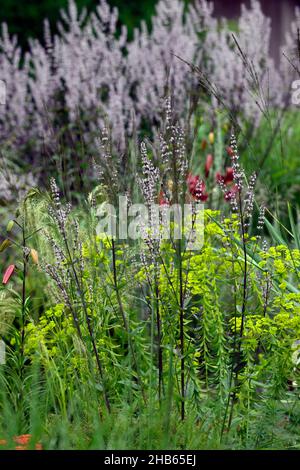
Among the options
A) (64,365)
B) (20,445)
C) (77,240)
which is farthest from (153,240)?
(20,445)

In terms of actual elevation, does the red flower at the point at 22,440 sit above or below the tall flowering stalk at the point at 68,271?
below

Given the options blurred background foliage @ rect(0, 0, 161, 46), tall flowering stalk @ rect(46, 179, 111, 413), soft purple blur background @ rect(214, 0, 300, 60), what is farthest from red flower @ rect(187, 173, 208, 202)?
soft purple blur background @ rect(214, 0, 300, 60)

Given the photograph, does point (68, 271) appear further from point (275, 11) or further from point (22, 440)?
point (275, 11)

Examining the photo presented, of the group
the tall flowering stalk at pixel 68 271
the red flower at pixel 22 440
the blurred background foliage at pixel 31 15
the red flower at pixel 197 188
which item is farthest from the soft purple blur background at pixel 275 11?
the red flower at pixel 22 440

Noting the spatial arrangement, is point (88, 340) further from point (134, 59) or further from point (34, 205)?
point (134, 59)

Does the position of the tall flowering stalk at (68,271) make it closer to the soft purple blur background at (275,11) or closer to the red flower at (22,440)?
the red flower at (22,440)

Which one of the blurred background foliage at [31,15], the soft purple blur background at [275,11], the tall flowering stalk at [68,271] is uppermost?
the soft purple blur background at [275,11]

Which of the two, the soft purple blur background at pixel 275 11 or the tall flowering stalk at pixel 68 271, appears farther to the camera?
the soft purple blur background at pixel 275 11

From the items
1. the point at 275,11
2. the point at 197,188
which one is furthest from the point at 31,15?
the point at 275,11

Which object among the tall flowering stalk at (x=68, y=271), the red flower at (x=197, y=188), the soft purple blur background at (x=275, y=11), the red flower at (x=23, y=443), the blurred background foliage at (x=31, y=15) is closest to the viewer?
the red flower at (x=23, y=443)

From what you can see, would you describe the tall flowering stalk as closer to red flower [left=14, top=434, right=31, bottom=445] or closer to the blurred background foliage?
red flower [left=14, top=434, right=31, bottom=445]

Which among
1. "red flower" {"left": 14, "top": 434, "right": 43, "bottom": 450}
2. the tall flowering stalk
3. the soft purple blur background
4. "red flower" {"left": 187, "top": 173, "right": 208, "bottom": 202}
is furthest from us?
the soft purple blur background

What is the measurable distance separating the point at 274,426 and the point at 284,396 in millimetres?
142

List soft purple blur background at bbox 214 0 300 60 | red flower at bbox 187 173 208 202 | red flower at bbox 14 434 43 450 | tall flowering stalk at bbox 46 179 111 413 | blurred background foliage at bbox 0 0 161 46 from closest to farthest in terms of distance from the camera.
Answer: red flower at bbox 14 434 43 450
tall flowering stalk at bbox 46 179 111 413
red flower at bbox 187 173 208 202
blurred background foliage at bbox 0 0 161 46
soft purple blur background at bbox 214 0 300 60
